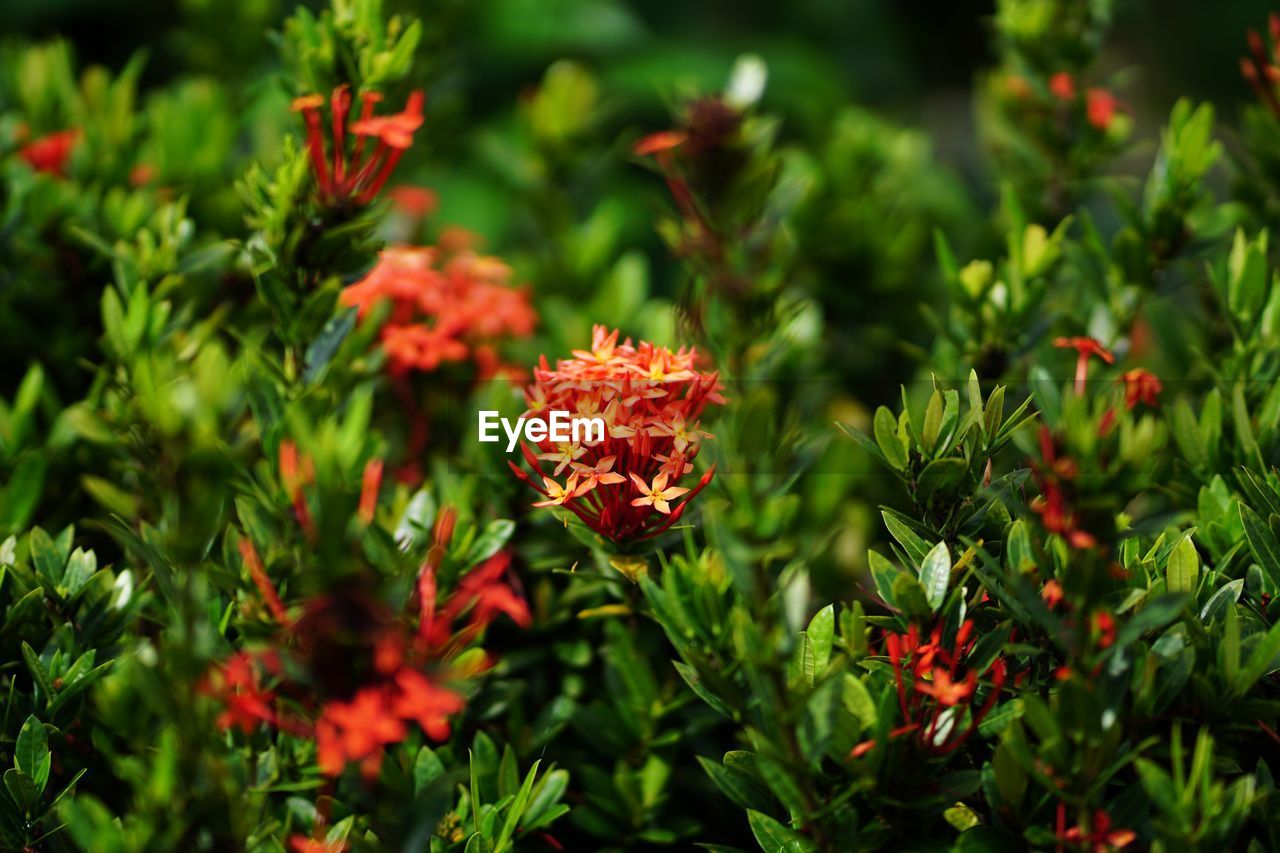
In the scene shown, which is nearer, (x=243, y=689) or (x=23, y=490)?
(x=243, y=689)

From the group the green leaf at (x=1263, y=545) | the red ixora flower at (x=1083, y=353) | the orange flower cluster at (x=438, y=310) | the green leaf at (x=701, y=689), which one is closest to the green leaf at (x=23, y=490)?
the orange flower cluster at (x=438, y=310)

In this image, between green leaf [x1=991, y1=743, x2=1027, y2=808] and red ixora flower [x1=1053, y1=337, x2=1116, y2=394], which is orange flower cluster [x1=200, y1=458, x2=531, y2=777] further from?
red ixora flower [x1=1053, y1=337, x2=1116, y2=394]

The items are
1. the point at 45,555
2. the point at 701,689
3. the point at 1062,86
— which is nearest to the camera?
the point at 701,689

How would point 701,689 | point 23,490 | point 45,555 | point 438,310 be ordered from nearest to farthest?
point 701,689 → point 45,555 → point 23,490 → point 438,310

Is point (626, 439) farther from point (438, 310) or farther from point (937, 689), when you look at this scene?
point (438, 310)

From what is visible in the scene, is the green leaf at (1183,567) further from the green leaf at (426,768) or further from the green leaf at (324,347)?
the green leaf at (324,347)

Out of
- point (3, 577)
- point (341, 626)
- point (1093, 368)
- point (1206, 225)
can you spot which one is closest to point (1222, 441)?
point (1093, 368)

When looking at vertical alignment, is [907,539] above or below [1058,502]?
below

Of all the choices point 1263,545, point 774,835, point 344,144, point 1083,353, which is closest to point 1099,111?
point 1083,353
